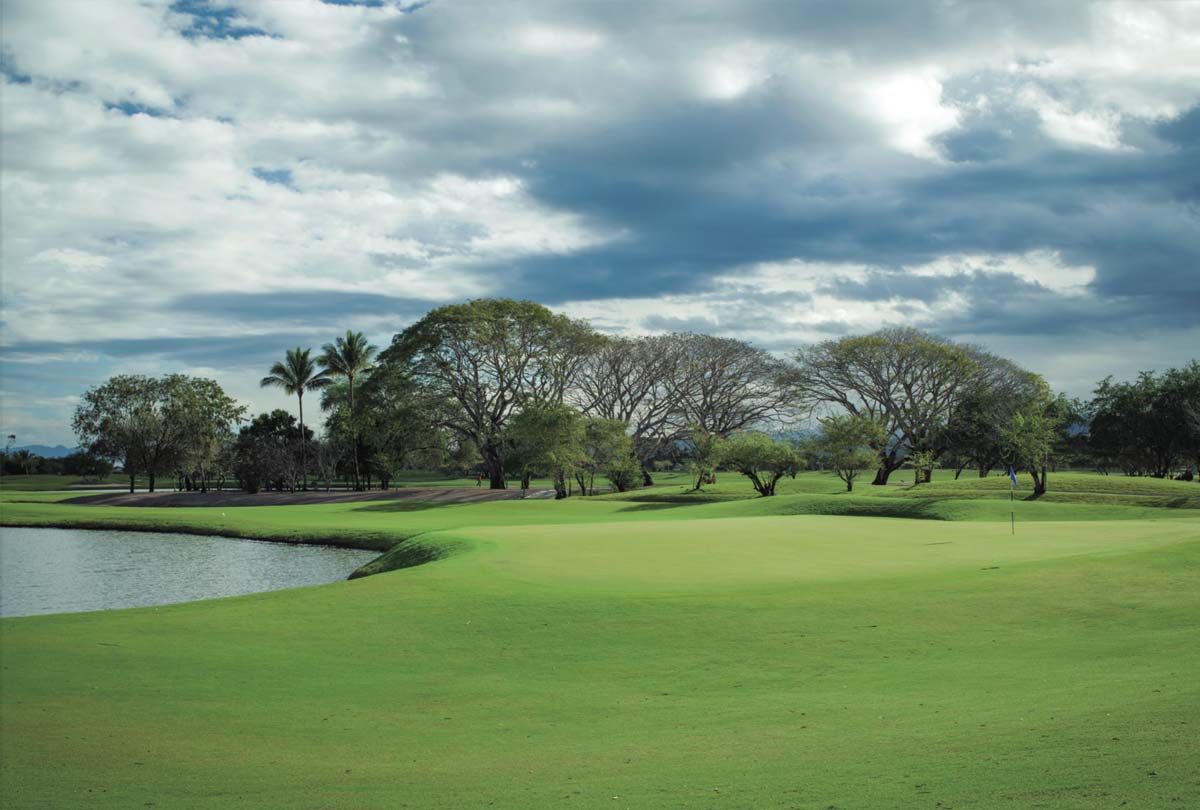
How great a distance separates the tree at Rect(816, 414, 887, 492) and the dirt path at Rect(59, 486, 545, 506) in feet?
76.6

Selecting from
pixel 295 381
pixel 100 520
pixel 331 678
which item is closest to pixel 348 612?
pixel 331 678

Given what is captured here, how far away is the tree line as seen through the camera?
71188 mm

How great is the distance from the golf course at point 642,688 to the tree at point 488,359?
5169 centimetres

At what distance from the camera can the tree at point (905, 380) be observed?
7775cm

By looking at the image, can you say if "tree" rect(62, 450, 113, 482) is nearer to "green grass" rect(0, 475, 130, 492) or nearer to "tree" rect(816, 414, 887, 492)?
"green grass" rect(0, 475, 130, 492)

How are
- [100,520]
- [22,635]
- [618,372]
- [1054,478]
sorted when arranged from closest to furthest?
[22,635] < [100,520] < [1054,478] < [618,372]

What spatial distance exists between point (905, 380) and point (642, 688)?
2856 inches

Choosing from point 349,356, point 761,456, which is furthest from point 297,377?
point 761,456

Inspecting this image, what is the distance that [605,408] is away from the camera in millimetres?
85062

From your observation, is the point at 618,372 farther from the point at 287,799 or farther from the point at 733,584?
the point at 287,799

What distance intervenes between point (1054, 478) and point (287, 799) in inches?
2374

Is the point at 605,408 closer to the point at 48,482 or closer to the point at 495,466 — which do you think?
the point at 495,466

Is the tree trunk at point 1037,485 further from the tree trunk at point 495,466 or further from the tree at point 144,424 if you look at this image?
the tree at point 144,424

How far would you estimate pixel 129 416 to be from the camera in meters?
85.1
